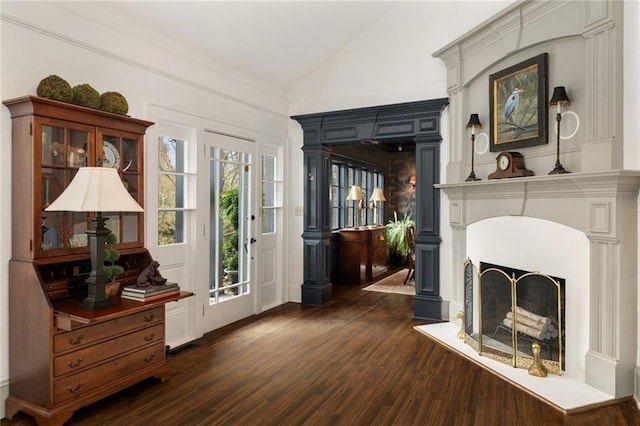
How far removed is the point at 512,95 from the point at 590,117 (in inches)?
34.0

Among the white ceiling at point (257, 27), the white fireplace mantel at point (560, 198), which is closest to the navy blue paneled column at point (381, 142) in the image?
the white fireplace mantel at point (560, 198)

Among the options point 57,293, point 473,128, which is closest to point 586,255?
point 473,128

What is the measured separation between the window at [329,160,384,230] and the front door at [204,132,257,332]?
9.04 feet

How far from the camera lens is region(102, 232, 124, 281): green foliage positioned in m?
2.83

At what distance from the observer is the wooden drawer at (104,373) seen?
254 cm

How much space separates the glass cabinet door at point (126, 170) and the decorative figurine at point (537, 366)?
326 centimetres

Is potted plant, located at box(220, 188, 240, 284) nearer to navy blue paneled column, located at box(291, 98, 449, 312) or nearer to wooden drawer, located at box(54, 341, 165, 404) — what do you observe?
navy blue paneled column, located at box(291, 98, 449, 312)

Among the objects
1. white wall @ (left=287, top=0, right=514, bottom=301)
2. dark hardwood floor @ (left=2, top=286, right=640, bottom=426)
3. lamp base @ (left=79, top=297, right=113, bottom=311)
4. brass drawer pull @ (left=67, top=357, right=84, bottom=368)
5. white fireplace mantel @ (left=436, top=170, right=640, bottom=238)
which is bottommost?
dark hardwood floor @ (left=2, top=286, right=640, bottom=426)

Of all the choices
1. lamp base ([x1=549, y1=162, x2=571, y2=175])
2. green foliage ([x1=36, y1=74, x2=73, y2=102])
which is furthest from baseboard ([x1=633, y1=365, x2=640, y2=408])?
green foliage ([x1=36, y1=74, x2=73, y2=102])

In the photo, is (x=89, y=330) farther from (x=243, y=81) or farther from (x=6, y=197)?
(x=243, y=81)

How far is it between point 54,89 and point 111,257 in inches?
46.2

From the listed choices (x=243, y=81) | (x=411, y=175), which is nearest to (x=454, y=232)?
(x=243, y=81)

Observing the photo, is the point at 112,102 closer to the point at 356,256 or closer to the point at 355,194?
the point at 356,256

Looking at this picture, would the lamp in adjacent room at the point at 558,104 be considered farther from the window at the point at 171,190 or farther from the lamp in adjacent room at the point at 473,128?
the window at the point at 171,190
